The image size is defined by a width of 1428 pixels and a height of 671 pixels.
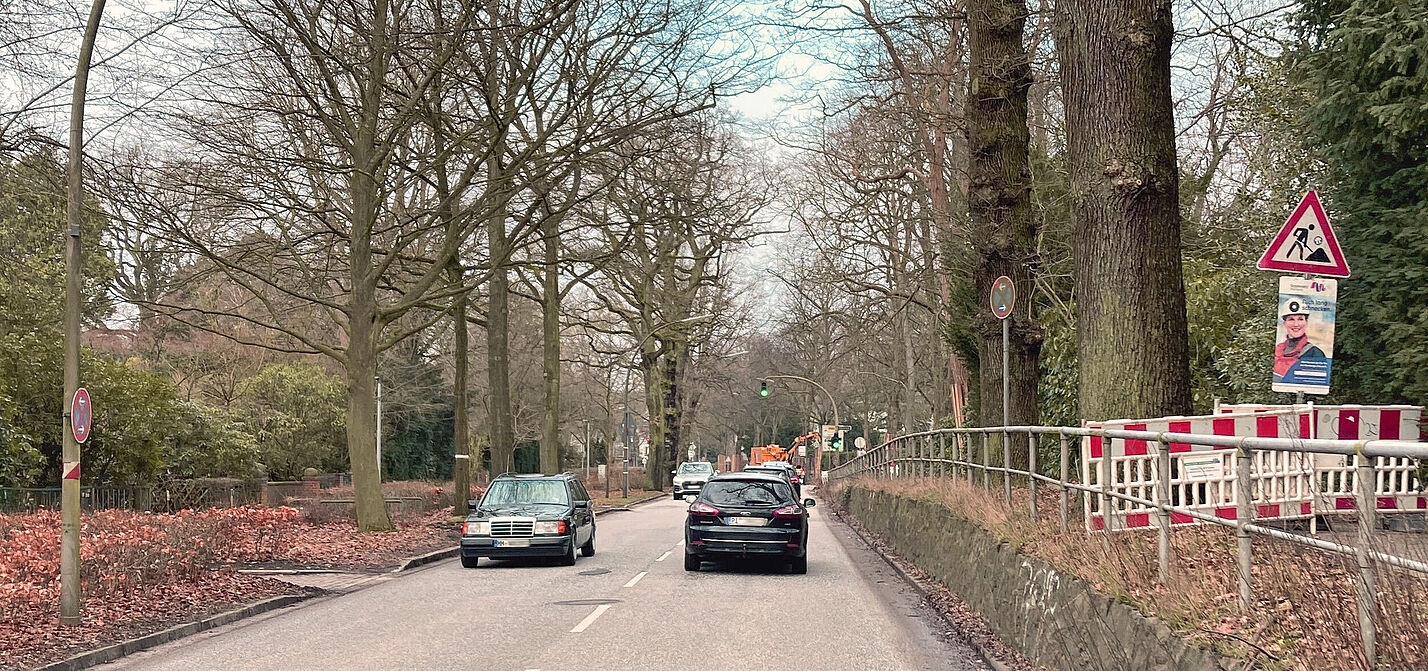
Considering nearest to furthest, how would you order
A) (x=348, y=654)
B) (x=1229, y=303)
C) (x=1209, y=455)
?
(x=1209, y=455), (x=348, y=654), (x=1229, y=303)

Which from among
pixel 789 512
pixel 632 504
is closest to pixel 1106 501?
pixel 789 512

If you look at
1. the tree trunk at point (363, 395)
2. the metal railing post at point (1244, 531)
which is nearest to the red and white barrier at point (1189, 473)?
the metal railing post at point (1244, 531)

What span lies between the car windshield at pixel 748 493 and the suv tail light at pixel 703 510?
0.18 metres

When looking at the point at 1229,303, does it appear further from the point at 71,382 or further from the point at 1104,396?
the point at 71,382

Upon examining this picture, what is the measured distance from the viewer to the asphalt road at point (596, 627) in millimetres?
10849

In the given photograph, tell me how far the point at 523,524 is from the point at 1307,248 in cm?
1421

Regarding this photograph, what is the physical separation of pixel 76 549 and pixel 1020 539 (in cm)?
883

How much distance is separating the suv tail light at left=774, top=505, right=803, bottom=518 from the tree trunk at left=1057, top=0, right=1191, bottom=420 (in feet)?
27.6

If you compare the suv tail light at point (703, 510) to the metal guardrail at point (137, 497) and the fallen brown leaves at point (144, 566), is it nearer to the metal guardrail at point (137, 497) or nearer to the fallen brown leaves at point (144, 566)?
the fallen brown leaves at point (144, 566)

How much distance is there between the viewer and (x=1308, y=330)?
980cm

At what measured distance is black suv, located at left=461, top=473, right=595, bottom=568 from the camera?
21.0 metres

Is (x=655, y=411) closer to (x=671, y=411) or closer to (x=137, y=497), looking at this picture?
(x=671, y=411)

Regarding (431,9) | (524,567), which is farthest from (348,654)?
(431,9)

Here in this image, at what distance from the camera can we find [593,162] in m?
25.2
